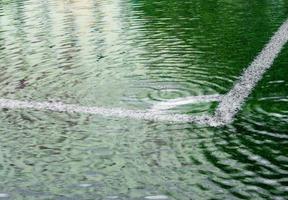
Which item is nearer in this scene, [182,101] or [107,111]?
[107,111]

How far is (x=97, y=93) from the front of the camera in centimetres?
659

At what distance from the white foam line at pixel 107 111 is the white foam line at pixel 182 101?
0.19m

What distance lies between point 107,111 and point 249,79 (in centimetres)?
216

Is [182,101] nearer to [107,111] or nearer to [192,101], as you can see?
[192,101]

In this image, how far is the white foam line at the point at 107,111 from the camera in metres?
5.60

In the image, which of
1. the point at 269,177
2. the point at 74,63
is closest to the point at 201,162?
the point at 269,177

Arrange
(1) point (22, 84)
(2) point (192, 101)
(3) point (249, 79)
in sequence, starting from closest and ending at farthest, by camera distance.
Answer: (2) point (192, 101) → (3) point (249, 79) → (1) point (22, 84)

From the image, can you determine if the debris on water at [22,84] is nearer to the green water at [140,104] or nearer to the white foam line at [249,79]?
the green water at [140,104]

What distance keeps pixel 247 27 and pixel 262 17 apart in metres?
1.02

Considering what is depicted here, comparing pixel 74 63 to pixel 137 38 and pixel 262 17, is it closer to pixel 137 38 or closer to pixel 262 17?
pixel 137 38

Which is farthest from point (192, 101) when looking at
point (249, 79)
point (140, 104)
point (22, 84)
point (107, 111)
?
point (22, 84)

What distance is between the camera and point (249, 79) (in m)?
6.91

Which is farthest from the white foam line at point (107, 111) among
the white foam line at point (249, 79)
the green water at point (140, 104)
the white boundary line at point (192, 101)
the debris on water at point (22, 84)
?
the debris on water at point (22, 84)

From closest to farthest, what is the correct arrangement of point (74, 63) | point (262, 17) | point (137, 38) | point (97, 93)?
point (97, 93) → point (74, 63) → point (137, 38) → point (262, 17)
